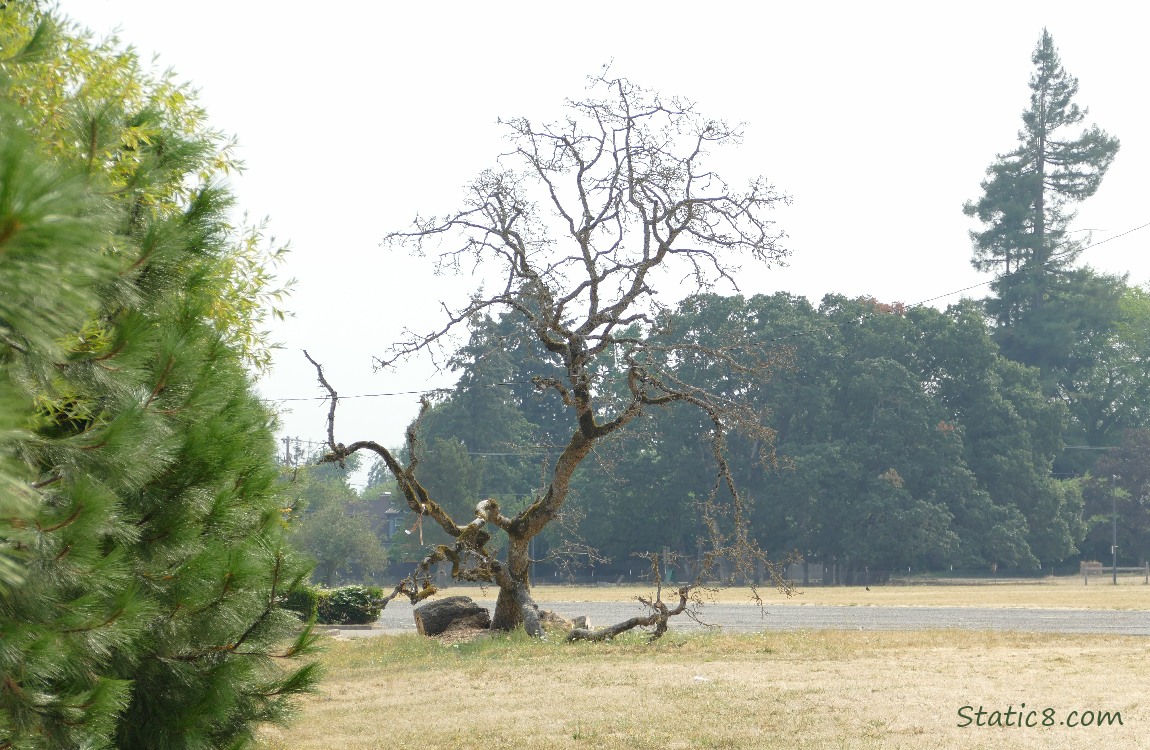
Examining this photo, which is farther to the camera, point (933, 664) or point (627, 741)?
point (933, 664)

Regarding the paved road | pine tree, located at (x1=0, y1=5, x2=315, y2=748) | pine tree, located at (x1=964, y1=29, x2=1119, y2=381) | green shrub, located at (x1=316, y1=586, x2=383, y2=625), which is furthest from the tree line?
pine tree, located at (x1=0, y1=5, x2=315, y2=748)

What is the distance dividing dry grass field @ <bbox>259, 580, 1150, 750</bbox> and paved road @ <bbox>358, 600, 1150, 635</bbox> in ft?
15.4

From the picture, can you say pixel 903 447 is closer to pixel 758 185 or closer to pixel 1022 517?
pixel 1022 517

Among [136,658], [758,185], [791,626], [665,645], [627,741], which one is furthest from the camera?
[791,626]

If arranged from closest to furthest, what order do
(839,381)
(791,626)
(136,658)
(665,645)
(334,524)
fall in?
1. (136,658)
2. (665,645)
3. (791,626)
4. (334,524)
5. (839,381)

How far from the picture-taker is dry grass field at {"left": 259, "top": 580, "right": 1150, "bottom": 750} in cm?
839

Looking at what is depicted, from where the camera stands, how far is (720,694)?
10.5 metres

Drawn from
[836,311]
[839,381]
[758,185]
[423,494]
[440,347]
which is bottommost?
[423,494]

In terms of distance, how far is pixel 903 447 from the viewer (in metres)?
57.8

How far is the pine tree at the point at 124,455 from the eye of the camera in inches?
104

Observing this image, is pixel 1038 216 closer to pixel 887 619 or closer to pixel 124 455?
pixel 887 619

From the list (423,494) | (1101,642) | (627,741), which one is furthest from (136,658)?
(1101,642)

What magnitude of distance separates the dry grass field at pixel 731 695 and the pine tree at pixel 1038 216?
5796 centimetres

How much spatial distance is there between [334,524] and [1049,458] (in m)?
38.2
